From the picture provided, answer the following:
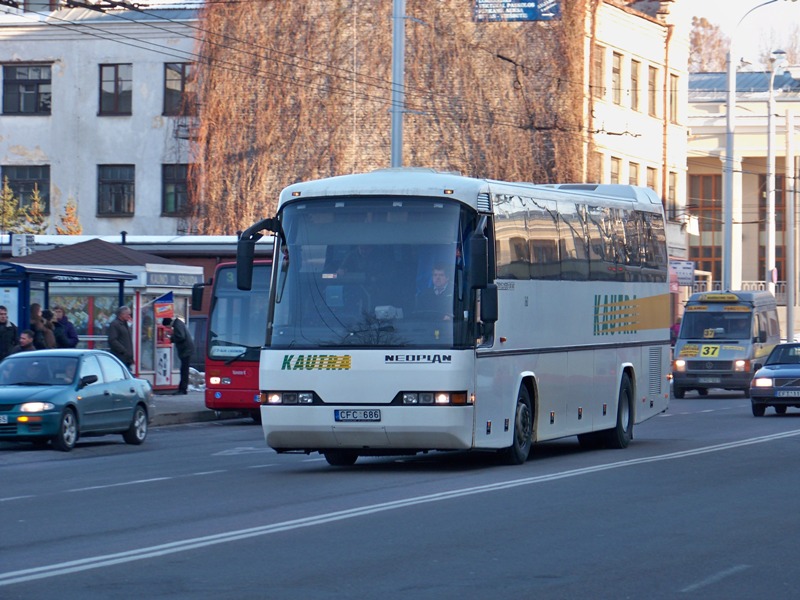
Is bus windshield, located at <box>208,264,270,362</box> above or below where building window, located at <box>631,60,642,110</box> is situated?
below

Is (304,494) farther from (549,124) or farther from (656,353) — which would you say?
(549,124)

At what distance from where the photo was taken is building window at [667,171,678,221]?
201 feet

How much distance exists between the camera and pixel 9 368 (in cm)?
2208

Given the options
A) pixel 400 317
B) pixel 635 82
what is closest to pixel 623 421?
pixel 400 317

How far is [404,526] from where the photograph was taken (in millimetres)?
12305

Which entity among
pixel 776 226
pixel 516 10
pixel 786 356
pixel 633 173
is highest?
pixel 516 10

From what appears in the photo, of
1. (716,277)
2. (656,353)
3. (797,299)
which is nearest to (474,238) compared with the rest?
(656,353)

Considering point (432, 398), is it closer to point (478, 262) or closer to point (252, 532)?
point (478, 262)

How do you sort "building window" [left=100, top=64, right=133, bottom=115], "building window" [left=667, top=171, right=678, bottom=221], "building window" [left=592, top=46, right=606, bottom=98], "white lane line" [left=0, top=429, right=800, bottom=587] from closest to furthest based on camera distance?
"white lane line" [left=0, top=429, right=800, bottom=587]
"building window" [left=592, top=46, right=606, bottom=98]
"building window" [left=100, top=64, right=133, bottom=115]
"building window" [left=667, top=171, right=678, bottom=221]

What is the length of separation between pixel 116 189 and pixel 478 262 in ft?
143

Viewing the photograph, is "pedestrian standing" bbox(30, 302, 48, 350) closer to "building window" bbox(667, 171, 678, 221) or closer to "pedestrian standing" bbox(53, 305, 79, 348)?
"pedestrian standing" bbox(53, 305, 79, 348)

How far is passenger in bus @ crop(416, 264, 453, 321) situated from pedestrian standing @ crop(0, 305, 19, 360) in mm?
11486

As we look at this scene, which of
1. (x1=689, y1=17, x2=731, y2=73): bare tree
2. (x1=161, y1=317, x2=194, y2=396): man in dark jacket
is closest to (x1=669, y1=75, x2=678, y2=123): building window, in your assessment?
(x1=689, y1=17, x2=731, y2=73): bare tree

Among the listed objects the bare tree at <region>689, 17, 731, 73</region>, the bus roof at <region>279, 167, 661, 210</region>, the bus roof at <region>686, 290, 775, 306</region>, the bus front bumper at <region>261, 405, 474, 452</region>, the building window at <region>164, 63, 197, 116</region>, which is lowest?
the bus front bumper at <region>261, 405, 474, 452</region>
